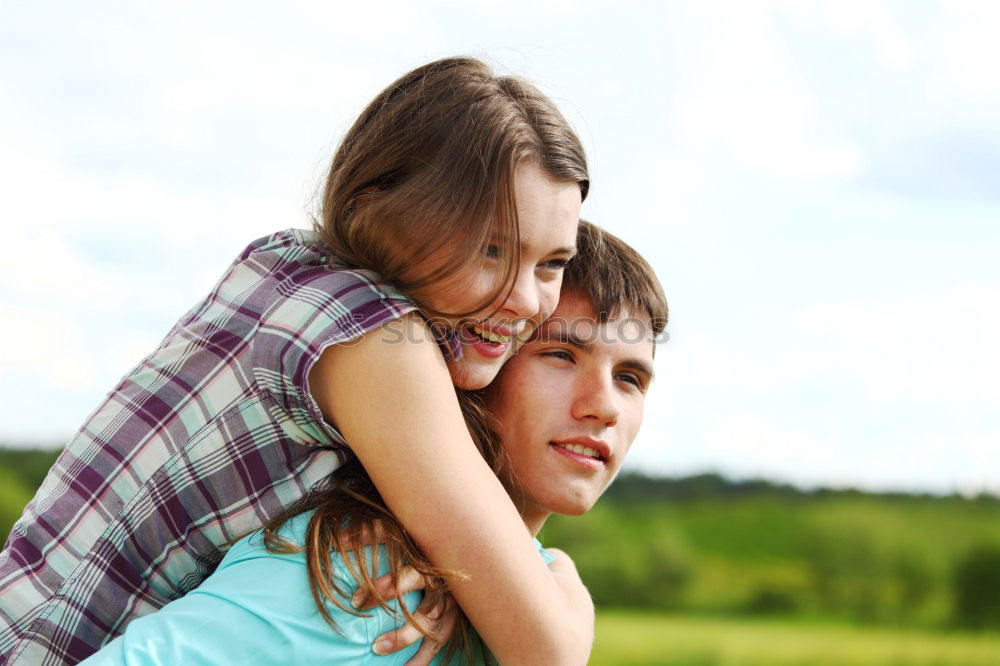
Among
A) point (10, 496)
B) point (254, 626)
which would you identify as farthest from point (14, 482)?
point (254, 626)

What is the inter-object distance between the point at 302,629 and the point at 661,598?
1301 centimetres

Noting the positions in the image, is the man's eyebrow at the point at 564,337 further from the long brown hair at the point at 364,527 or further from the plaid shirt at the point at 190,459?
the plaid shirt at the point at 190,459

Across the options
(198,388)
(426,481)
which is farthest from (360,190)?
(426,481)

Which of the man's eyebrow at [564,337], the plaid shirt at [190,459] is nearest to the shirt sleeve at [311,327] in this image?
the plaid shirt at [190,459]

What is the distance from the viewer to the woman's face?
7.95ft

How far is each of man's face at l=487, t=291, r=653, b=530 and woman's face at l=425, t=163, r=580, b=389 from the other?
240 millimetres

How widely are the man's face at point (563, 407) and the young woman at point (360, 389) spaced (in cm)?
24

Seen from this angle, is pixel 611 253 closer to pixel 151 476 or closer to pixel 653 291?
pixel 653 291

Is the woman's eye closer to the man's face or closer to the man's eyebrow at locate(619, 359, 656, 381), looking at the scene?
the man's face

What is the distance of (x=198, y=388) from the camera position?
2.44 meters

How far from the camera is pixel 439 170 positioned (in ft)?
8.14

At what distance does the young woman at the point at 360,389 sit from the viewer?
2.20 meters

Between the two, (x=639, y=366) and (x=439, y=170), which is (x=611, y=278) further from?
(x=439, y=170)

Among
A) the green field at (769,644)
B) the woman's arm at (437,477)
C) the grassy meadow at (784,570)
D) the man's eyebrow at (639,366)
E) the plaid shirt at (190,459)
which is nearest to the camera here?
the woman's arm at (437,477)
